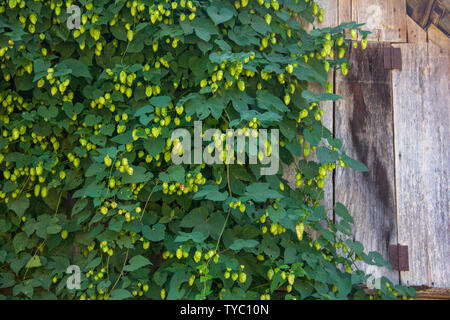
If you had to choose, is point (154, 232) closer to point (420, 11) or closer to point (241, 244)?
point (241, 244)

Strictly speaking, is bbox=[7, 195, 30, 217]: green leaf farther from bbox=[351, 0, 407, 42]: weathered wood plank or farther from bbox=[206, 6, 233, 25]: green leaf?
bbox=[351, 0, 407, 42]: weathered wood plank

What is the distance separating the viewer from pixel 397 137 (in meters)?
2.74

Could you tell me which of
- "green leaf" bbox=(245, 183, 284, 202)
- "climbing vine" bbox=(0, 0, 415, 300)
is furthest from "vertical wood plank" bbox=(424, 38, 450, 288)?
"green leaf" bbox=(245, 183, 284, 202)

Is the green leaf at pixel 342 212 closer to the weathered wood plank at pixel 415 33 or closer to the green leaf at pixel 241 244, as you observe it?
the green leaf at pixel 241 244

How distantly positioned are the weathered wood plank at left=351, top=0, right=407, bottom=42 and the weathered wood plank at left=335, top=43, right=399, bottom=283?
0.09m

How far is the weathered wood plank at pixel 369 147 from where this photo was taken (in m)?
2.68

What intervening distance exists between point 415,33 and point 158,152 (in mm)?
1794

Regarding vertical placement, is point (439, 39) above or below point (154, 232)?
above

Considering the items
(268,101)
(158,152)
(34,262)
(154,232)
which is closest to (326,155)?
(268,101)

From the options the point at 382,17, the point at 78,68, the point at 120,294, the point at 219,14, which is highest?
the point at 382,17

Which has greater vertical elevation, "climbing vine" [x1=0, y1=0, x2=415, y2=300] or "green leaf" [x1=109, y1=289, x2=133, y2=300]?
"climbing vine" [x1=0, y1=0, x2=415, y2=300]

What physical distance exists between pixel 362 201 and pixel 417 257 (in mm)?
444

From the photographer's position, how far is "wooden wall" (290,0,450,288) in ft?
8.72
